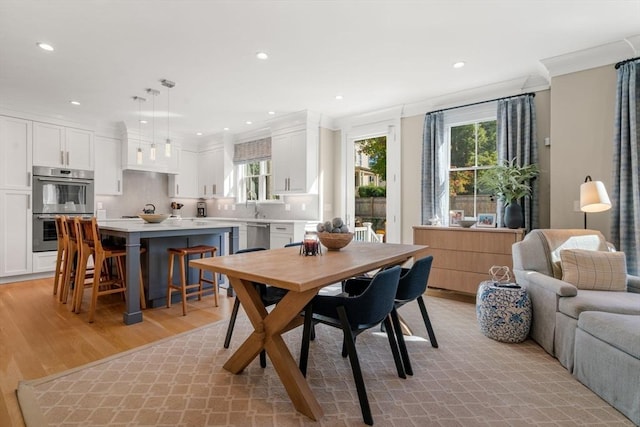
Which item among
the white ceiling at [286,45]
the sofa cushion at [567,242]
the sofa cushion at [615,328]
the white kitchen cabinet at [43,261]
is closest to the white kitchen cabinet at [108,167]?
the white kitchen cabinet at [43,261]

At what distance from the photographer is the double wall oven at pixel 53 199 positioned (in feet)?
16.0

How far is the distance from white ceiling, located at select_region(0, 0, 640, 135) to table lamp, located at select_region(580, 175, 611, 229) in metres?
1.36

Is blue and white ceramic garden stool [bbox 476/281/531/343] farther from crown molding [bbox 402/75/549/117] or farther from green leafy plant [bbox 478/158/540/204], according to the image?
crown molding [bbox 402/75/549/117]

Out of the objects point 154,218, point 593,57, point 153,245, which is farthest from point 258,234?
point 593,57

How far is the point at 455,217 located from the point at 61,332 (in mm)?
4371

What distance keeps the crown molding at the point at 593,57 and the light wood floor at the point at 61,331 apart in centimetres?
274

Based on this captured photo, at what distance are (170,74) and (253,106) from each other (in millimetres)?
1391

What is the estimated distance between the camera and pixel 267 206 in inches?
248

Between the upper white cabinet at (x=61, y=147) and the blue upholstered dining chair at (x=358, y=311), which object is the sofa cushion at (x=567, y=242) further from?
the upper white cabinet at (x=61, y=147)

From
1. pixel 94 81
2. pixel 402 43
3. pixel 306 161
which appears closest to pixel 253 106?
pixel 306 161

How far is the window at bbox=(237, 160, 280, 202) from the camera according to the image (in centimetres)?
628

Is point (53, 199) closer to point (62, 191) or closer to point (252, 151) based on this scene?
point (62, 191)

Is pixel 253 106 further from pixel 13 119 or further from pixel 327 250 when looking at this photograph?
pixel 13 119

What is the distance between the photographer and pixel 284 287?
4.89ft
